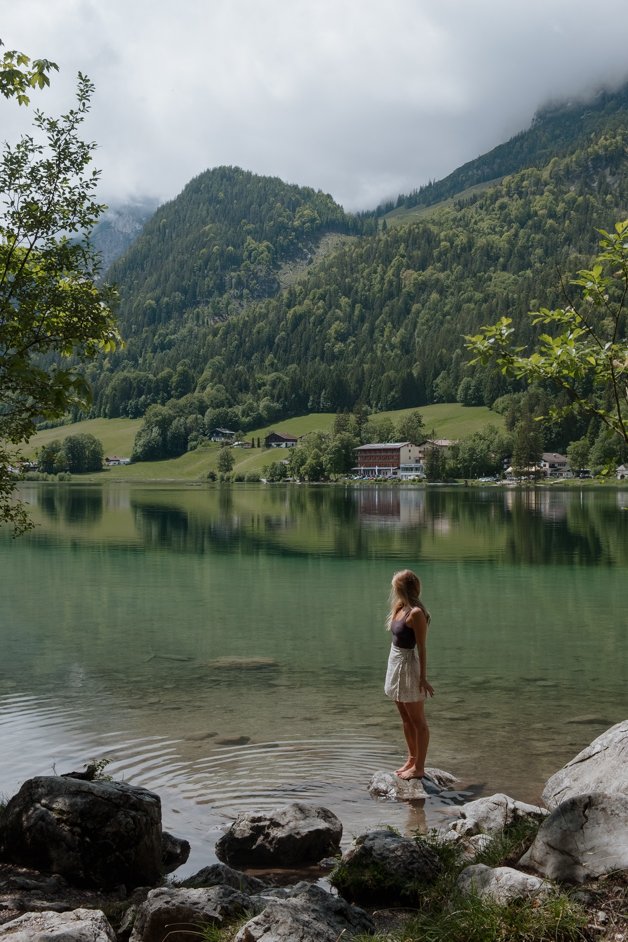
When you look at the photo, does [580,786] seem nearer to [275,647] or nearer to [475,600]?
[275,647]

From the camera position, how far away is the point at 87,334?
10062 mm

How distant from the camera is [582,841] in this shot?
750 centimetres

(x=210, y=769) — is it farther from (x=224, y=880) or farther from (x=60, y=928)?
(x=60, y=928)

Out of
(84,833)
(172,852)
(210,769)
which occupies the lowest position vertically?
(210,769)

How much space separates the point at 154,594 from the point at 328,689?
1913 centimetres

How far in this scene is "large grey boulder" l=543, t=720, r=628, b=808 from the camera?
8.41 metres

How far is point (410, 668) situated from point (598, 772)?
14.2ft

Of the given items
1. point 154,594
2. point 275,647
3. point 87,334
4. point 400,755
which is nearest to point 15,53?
point 87,334

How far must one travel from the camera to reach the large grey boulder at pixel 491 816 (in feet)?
34.4

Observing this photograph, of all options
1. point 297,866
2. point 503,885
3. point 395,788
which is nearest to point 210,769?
point 395,788

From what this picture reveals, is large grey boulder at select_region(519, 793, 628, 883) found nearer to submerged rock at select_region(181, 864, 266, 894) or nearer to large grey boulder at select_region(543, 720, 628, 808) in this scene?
large grey boulder at select_region(543, 720, 628, 808)

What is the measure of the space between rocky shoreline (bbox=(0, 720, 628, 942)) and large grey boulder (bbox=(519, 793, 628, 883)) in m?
0.01

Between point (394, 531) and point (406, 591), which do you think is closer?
point (406, 591)

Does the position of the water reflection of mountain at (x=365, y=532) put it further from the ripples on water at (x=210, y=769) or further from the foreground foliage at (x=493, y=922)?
the foreground foliage at (x=493, y=922)
